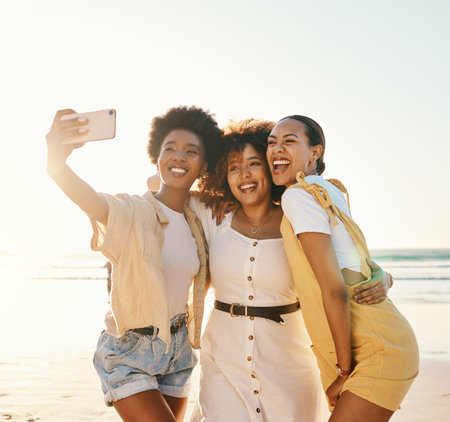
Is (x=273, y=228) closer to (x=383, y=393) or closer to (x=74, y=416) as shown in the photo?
(x=383, y=393)

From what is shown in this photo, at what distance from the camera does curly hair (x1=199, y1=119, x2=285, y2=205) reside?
362cm

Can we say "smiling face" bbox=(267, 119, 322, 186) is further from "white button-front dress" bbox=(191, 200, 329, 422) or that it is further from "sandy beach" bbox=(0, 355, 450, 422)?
"sandy beach" bbox=(0, 355, 450, 422)

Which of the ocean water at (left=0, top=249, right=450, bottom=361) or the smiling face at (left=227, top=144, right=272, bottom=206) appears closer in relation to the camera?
the smiling face at (left=227, top=144, right=272, bottom=206)

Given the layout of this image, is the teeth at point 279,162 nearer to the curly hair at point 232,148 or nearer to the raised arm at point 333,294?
the curly hair at point 232,148

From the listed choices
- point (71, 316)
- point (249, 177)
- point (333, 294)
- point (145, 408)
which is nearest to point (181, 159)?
point (249, 177)

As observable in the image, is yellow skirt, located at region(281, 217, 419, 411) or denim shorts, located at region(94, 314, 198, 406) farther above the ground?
yellow skirt, located at region(281, 217, 419, 411)

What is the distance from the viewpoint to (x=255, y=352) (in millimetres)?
3117

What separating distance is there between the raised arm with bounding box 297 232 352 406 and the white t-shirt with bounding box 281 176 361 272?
0.19ft

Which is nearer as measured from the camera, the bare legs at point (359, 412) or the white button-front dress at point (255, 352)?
the bare legs at point (359, 412)

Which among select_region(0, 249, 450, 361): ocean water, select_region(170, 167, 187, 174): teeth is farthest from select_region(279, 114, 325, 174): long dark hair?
select_region(0, 249, 450, 361): ocean water

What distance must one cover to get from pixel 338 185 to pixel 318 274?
82cm

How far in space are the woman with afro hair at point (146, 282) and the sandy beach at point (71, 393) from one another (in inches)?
96.0

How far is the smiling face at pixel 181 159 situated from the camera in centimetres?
343

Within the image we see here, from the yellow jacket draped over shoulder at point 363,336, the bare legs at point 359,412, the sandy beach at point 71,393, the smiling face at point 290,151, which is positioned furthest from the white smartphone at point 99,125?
the sandy beach at point 71,393
